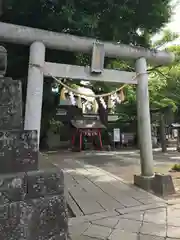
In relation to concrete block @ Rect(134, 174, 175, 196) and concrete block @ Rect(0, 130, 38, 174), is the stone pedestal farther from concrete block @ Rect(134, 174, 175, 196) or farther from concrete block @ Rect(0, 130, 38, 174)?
concrete block @ Rect(134, 174, 175, 196)

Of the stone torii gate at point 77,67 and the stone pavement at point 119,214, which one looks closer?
the stone pavement at point 119,214

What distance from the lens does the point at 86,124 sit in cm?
1734

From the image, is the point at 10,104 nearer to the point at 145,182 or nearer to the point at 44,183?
the point at 44,183

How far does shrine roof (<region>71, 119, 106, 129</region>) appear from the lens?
17000 mm

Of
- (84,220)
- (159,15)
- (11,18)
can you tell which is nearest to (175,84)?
(159,15)

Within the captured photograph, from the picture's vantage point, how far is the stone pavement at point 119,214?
9.96 ft

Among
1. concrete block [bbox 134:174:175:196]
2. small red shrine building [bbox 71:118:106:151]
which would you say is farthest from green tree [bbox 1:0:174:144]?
small red shrine building [bbox 71:118:106:151]

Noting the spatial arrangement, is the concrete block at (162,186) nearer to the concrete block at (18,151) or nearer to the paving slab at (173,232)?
the paving slab at (173,232)

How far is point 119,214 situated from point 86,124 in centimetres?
1365

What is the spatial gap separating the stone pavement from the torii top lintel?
2.87 m

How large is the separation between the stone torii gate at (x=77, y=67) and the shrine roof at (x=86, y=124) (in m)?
11.4

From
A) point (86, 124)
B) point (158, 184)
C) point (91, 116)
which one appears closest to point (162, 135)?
point (86, 124)

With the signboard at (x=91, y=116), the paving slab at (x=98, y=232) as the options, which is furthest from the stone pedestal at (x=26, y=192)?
the signboard at (x=91, y=116)

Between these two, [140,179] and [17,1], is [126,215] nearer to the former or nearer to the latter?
[140,179]
